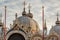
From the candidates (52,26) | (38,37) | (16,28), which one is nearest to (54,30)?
(52,26)

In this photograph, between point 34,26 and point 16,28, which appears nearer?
point 16,28

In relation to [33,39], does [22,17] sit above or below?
above

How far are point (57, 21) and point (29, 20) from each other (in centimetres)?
453

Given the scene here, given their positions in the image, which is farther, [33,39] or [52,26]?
[52,26]

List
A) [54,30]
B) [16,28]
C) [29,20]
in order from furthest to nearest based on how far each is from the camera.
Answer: [29,20]
[54,30]
[16,28]

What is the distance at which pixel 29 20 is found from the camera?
137 feet

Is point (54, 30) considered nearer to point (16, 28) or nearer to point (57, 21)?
point (57, 21)

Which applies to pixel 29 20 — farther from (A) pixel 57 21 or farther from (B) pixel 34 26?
(A) pixel 57 21

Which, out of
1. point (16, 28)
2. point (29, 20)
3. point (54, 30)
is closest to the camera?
point (16, 28)

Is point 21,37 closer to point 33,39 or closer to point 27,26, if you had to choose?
point 33,39

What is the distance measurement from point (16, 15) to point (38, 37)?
950 centimetres

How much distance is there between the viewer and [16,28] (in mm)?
35406

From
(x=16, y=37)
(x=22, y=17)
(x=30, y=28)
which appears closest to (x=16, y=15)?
(x=22, y=17)

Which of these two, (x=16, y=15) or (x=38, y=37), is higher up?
(x=16, y=15)
